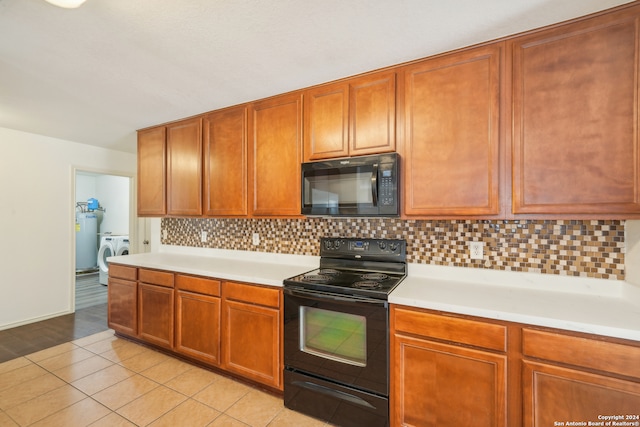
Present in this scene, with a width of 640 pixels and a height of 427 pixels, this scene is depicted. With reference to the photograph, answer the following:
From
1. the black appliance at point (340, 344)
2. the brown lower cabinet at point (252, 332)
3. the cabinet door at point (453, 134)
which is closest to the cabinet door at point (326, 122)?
the cabinet door at point (453, 134)

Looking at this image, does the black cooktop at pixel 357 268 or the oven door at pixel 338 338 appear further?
the black cooktop at pixel 357 268

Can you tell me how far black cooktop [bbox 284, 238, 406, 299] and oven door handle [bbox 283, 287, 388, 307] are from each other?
0.08ft

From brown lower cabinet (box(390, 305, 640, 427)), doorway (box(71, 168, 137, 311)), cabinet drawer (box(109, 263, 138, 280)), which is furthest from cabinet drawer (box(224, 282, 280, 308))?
doorway (box(71, 168, 137, 311))

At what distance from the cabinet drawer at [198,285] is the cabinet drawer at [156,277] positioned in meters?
0.12

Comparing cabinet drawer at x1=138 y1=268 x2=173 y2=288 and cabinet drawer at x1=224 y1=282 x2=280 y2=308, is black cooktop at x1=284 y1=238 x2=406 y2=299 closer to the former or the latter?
cabinet drawer at x1=224 y1=282 x2=280 y2=308

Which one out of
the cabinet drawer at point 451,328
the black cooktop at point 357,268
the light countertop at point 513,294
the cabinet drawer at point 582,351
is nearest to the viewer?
Result: the cabinet drawer at point 582,351

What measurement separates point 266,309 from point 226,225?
1.28m

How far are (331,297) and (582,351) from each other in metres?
1.20

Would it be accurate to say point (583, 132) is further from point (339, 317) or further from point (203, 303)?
point (203, 303)

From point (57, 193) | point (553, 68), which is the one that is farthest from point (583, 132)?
point (57, 193)

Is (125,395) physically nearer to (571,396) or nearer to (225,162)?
(225,162)

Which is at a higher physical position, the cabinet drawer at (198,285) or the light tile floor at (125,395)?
the cabinet drawer at (198,285)

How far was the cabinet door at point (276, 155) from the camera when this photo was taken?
7.48 ft

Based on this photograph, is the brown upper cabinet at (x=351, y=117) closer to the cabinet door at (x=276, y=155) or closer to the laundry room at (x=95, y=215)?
the cabinet door at (x=276, y=155)
